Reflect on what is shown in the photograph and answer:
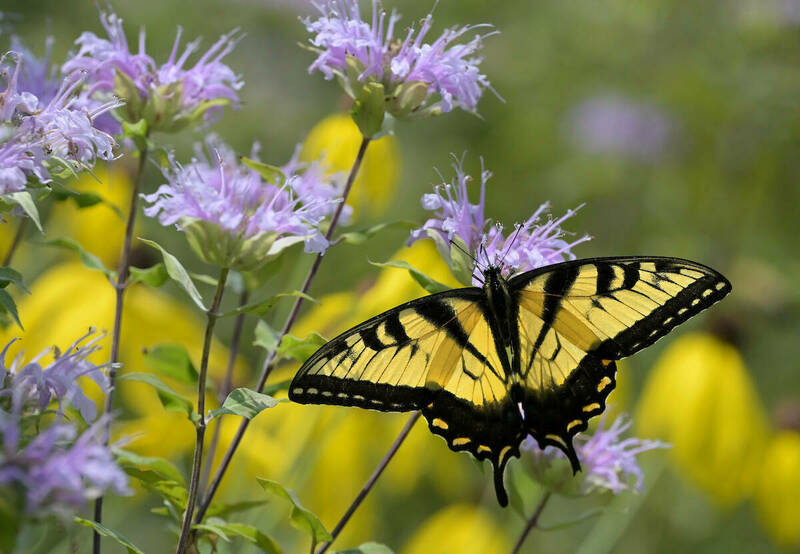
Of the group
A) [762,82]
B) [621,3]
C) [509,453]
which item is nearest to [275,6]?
[621,3]

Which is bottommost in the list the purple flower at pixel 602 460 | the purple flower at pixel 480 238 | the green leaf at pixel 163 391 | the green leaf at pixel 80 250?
the green leaf at pixel 163 391

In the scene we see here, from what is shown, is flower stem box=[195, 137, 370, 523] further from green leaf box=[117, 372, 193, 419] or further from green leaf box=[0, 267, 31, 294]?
green leaf box=[0, 267, 31, 294]

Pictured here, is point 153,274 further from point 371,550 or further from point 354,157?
point 354,157

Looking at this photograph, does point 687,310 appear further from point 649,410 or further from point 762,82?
point 762,82

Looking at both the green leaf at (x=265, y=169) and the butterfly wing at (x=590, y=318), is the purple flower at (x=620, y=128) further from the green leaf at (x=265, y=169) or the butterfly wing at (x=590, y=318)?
the green leaf at (x=265, y=169)

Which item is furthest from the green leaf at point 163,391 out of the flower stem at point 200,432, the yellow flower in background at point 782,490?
the yellow flower in background at point 782,490

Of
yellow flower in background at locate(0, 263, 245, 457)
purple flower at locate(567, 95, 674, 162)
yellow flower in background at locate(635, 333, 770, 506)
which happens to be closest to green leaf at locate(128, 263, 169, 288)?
yellow flower in background at locate(0, 263, 245, 457)
